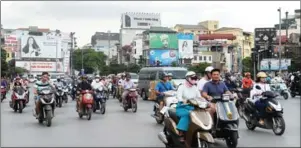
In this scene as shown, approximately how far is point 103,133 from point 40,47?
7478 cm

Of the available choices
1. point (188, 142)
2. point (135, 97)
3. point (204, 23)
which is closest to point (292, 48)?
point (135, 97)

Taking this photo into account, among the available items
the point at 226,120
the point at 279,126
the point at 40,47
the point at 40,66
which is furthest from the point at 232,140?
the point at 40,47

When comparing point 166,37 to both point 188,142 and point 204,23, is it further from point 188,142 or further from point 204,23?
point 188,142

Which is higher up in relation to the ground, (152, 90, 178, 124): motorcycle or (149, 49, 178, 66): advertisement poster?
(149, 49, 178, 66): advertisement poster

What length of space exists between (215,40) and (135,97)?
9695 centimetres

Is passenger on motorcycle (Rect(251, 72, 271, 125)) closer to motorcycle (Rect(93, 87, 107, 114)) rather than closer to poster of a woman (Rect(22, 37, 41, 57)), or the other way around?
motorcycle (Rect(93, 87, 107, 114))

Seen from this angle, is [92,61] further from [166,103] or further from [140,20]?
[166,103]

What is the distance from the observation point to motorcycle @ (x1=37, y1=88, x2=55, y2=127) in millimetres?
12094

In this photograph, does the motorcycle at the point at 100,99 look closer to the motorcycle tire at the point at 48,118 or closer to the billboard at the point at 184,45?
the motorcycle tire at the point at 48,118

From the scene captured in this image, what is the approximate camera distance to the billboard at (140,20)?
407ft

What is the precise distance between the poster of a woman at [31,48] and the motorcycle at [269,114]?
74.3 metres

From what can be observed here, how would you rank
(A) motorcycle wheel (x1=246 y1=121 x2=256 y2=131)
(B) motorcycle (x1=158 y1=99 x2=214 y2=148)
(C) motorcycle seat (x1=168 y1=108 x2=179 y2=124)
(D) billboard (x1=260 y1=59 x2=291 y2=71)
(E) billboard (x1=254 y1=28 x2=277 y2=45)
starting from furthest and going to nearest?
1. (E) billboard (x1=254 y1=28 x2=277 y2=45)
2. (D) billboard (x1=260 y1=59 x2=291 y2=71)
3. (A) motorcycle wheel (x1=246 y1=121 x2=256 y2=131)
4. (C) motorcycle seat (x1=168 y1=108 x2=179 y2=124)
5. (B) motorcycle (x1=158 y1=99 x2=214 y2=148)

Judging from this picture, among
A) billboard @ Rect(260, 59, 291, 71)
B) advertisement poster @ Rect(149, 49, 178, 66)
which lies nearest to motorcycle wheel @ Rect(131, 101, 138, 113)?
billboard @ Rect(260, 59, 291, 71)

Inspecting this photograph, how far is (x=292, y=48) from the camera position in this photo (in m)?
65.8
